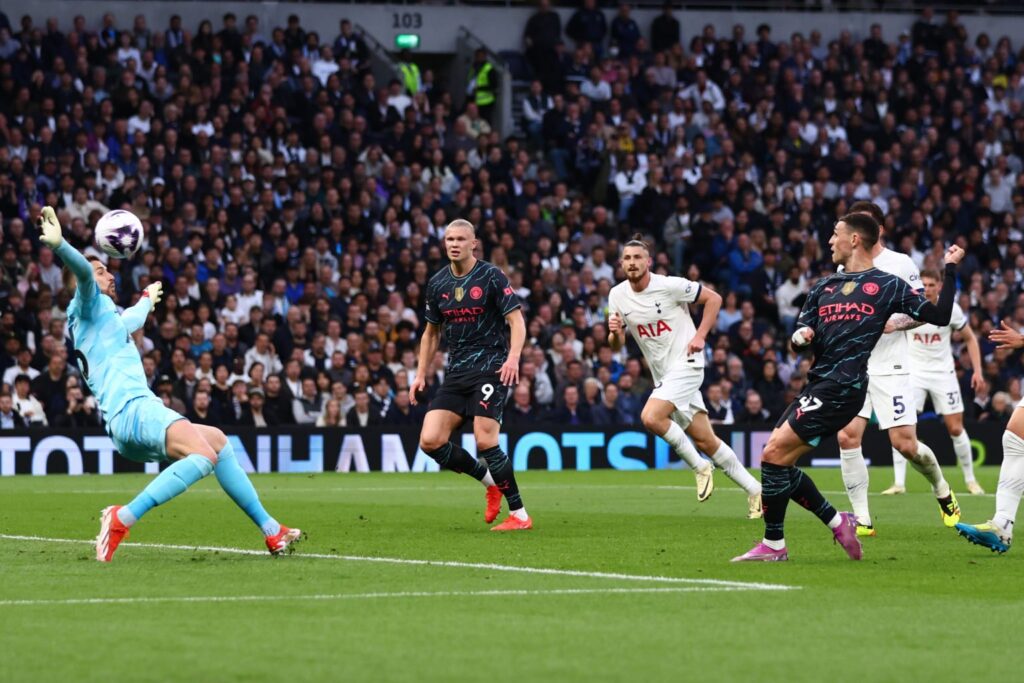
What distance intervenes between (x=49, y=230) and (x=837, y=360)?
484cm

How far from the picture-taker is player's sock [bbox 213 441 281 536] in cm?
1138

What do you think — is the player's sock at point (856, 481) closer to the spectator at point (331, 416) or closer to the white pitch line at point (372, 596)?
the white pitch line at point (372, 596)

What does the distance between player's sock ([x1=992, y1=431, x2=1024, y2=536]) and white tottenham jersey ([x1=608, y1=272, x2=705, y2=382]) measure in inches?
172

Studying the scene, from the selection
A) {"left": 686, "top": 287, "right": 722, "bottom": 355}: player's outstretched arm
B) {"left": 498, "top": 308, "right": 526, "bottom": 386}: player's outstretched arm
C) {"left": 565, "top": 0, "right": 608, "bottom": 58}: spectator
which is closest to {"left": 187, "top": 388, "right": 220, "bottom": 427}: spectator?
{"left": 686, "top": 287, "right": 722, "bottom": 355}: player's outstretched arm

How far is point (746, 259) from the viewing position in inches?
1238

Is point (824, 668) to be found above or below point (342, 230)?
below

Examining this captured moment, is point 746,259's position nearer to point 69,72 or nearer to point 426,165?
point 426,165

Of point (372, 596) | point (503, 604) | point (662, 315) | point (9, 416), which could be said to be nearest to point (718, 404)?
point (9, 416)

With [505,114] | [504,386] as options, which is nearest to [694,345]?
Answer: [504,386]

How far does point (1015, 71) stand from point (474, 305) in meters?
25.9

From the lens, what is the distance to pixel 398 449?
26172 mm

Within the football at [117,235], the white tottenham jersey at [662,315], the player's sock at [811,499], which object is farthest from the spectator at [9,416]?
the player's sock at [811,499]

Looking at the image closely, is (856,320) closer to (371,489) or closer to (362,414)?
(371,489)

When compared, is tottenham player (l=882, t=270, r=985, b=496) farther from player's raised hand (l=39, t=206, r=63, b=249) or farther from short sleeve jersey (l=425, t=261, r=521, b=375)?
player's raised hand (l=39, t=206, r=63, b=249)
